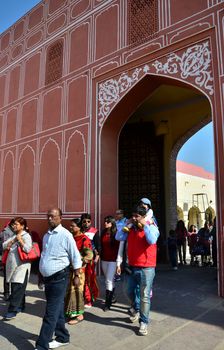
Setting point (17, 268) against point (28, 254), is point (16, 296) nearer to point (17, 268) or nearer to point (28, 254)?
point (17, 268)

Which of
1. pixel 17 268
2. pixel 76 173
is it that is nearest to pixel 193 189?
pixel 76 173

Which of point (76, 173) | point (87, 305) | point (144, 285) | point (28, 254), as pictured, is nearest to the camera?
point (144, 285)

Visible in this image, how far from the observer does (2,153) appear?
972cm

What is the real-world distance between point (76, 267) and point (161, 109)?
7043mm

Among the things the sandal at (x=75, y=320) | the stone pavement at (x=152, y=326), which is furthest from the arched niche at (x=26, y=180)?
the sandal at (x=75, y=320)

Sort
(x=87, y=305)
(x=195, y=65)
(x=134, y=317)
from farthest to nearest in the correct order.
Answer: (x=195, y=65)
(x=87, y=305)
(x=134, y=317)

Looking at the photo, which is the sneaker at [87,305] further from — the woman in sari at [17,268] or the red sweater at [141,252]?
the red sweater at [141,252]

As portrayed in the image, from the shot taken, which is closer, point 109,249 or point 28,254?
point 28,254

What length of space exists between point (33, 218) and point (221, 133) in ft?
17.0

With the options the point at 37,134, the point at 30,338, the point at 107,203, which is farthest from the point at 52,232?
the point at 37,134

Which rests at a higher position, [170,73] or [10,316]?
[170,73]

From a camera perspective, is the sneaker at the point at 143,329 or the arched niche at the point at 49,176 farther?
the arched niche at the point at 49,176

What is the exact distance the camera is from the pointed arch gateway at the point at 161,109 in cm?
547

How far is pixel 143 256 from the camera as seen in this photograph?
10.8ft
